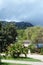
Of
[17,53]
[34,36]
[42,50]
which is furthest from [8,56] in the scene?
[34,36]

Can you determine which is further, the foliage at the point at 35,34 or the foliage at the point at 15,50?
the foliage at the point at 35,34

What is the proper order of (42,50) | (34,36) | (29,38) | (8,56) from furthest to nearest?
(29,38) → (34,36) → (42,50) → (8,56)

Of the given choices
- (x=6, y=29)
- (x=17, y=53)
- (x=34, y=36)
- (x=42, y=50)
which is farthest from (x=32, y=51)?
(x=17, y=53)

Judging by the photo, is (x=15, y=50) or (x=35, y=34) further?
(x=35, y=34)

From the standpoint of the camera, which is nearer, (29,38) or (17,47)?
(17,47)

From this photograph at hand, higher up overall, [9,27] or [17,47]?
[9,27]

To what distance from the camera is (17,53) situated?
114ft

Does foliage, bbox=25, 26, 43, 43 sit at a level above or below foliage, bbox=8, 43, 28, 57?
above

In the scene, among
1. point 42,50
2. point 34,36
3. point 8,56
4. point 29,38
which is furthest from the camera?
point 29,38

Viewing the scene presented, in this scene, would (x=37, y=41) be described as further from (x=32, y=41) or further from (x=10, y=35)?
(x=10, y=35)

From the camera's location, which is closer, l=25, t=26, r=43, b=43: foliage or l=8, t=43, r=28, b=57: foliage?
l=8, t=43, r=28, b=57: foliage

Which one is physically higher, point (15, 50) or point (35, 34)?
point (35, 34)

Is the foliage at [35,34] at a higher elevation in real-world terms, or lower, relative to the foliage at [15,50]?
higher

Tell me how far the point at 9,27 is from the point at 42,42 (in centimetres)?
958
